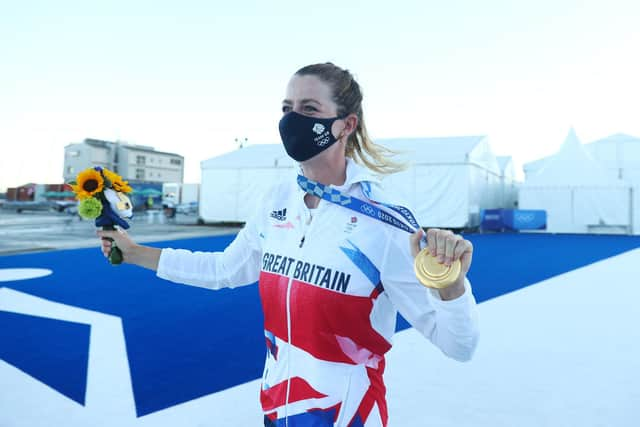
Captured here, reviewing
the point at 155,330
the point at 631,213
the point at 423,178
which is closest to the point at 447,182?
the point at 423,178

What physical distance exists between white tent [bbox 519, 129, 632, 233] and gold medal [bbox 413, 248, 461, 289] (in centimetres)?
2628

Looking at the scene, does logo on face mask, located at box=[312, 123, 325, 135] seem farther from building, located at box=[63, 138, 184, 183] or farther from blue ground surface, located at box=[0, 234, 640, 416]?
building, located at box=[63, 138, 184, 183]

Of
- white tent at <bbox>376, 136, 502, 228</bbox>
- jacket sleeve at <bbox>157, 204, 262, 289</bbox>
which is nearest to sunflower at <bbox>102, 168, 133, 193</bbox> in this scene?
jacket sleeve at <bbox>157, 204, 262, 289</bbox>

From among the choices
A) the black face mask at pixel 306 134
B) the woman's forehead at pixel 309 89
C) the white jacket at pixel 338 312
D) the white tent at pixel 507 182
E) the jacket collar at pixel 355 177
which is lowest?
the white jacket at pixel 338 312

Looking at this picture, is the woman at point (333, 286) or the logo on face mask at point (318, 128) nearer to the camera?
the woman at point (333, 286)

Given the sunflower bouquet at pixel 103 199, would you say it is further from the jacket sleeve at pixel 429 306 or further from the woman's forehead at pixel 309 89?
the jacket sleeve at pixel 429 306

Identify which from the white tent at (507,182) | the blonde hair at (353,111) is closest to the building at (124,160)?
the white tent at (507,182)

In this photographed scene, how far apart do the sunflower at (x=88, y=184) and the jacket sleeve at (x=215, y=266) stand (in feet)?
1.18

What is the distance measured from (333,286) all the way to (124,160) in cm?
7071

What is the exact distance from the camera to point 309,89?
1.69 metres

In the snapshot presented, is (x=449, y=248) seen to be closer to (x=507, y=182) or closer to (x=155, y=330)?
(x=155, y=330)

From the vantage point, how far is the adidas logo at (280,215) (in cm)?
177

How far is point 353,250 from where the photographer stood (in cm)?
150

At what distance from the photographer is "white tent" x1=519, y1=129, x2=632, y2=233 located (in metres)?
24.1
